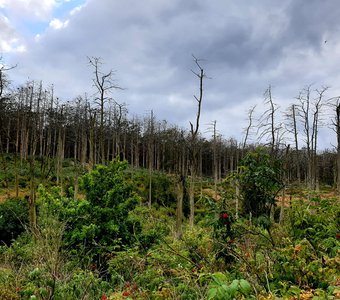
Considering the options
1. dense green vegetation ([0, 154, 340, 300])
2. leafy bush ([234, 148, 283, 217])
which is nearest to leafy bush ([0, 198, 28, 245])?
dense green vegetation ([0, 154, 340, 300])

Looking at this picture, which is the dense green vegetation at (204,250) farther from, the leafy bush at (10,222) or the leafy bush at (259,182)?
the leafy bush at (10,222)

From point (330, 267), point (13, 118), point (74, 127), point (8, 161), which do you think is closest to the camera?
point (330, 267)

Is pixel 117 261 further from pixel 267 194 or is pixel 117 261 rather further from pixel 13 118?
pixel 13 118

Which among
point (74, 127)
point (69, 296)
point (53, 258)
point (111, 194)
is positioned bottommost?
point (69, 296)

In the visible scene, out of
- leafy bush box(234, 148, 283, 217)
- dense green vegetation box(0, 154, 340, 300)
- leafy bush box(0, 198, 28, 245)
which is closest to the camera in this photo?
dense green vegetation box(0, 154, 340, 300)

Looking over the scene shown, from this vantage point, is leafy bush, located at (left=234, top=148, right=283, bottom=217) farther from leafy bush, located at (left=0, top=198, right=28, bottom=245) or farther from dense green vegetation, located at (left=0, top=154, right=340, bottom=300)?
leafy bush, located at (left=0, top=198, right=28, bottom=245)

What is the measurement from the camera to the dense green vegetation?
144 inches

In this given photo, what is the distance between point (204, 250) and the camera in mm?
6590

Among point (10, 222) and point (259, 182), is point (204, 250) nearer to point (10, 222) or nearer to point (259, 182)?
point (259, 182)

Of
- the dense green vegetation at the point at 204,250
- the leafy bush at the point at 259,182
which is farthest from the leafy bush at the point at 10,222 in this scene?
the leafy bush at the point at 259,182

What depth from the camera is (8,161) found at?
3212 cm

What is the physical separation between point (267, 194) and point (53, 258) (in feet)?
12.0

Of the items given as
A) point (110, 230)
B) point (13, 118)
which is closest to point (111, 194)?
point (110, 230)

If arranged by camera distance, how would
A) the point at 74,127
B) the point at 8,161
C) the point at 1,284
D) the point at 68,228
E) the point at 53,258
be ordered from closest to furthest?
the point at 53,258
the point at 1,284
the point at 68,228
the point at 8,161
the point at 74,127
